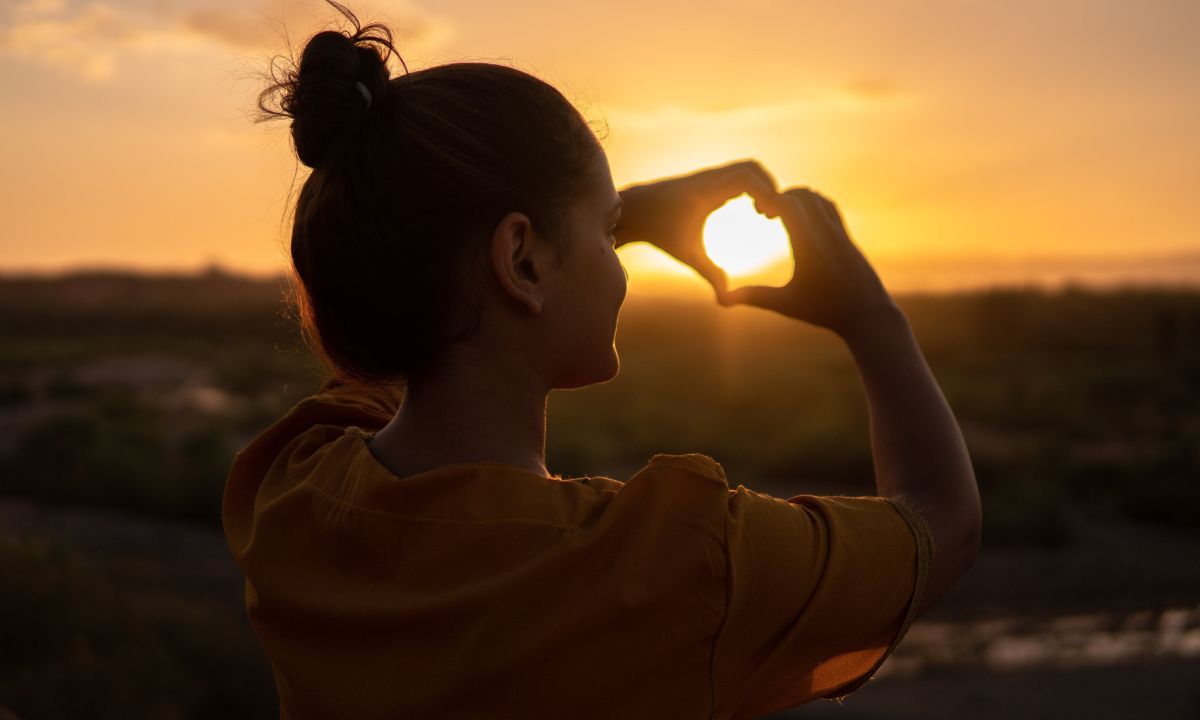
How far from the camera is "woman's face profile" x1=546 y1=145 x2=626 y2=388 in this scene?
1.20 m

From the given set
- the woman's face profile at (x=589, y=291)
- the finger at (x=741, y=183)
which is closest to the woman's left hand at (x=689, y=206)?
the finger at (x=741, y=183)

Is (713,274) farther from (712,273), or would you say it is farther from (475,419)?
(475,419)

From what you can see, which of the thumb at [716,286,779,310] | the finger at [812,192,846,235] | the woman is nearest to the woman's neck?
the woman

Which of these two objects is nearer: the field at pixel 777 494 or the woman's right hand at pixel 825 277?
the woman's right hand at pixel 825 277

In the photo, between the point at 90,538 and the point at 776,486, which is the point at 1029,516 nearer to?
the point at 776,486

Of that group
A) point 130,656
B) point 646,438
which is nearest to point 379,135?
point 130,656

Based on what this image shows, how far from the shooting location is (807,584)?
103 centimetres

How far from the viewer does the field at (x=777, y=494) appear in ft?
18.1

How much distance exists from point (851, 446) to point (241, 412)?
43.4 ft

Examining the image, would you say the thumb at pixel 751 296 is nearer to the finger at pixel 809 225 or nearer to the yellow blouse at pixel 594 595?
the finger at pixel 809 225

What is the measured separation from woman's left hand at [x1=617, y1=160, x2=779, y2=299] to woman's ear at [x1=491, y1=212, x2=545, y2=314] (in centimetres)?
26

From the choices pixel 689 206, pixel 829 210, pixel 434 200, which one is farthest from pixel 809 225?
pixel 434 200

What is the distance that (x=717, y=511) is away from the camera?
1.01 m

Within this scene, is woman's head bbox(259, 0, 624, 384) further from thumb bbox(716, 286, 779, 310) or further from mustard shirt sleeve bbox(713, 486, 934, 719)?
mustard shirt sleeve bbox(713, 486, 934, 719)
